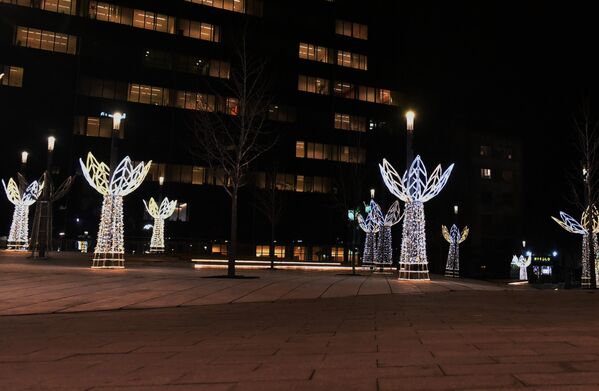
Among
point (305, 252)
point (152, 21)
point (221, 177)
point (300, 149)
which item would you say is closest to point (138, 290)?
point (221, 177)

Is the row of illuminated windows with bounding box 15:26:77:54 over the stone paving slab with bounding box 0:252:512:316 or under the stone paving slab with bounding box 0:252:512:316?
over

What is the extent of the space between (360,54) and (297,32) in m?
10.0

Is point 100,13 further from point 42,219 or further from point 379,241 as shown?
point 379,241

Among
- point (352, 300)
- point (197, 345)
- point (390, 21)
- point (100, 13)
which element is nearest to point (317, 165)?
point (390, 21)

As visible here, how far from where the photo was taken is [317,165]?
2734 inches

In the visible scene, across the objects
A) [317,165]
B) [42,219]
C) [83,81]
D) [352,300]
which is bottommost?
[352,300]

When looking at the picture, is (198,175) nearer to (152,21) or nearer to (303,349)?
(152,21)

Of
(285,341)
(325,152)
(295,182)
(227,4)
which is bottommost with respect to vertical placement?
(285,341)

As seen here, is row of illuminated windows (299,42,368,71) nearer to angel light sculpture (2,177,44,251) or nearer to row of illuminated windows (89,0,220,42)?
row of illuminated windows (89,0,220,42)

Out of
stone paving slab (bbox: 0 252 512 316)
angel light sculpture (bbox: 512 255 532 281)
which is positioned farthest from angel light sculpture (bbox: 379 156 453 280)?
angel light sculpture (bbox: 512 255 532 281)

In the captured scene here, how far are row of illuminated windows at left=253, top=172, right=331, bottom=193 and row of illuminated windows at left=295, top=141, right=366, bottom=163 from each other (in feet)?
9.14

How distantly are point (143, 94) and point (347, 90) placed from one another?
27.1 meters

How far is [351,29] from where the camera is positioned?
7469cm

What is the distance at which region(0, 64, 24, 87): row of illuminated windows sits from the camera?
55969 millimetres
